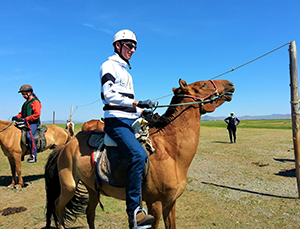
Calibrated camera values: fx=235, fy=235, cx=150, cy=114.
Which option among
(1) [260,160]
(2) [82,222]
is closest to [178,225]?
(2) [82,222]

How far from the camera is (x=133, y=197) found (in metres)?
3.13

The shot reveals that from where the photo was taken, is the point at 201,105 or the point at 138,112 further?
the point at 201,105

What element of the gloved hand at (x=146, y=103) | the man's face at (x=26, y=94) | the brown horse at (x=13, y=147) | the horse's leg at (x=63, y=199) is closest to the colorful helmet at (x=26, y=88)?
the man's face at (x=26, y=94)

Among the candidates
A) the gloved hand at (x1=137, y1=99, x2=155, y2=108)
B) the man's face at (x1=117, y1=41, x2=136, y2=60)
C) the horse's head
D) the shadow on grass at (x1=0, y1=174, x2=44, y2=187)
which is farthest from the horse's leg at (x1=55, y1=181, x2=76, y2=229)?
the shadow on grass at (x1=0, y1=174, x2=44, y2=187)

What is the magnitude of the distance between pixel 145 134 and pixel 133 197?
35.4 inches

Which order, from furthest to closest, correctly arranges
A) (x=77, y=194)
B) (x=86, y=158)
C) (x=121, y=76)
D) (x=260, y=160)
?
(x=260, y=160)
(x=77, y=194)
(x=86, y=158)
(x=121, y=76)

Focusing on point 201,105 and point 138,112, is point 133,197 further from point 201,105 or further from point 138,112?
point 201,105

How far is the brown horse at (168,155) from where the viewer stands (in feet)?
11.0

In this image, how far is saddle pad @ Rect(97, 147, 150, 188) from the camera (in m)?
3.40

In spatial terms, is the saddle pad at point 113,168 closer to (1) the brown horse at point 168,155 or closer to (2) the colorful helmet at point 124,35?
(1) the brown horse at point 168,155

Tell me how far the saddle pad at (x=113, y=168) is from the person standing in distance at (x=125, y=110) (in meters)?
0.17

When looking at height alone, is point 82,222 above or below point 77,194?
below

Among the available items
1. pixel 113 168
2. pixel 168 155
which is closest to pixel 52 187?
pixel 113 168

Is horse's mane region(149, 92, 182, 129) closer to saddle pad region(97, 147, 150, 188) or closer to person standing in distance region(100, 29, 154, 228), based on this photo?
person standing in distance region(100, 29, 154, 228)
